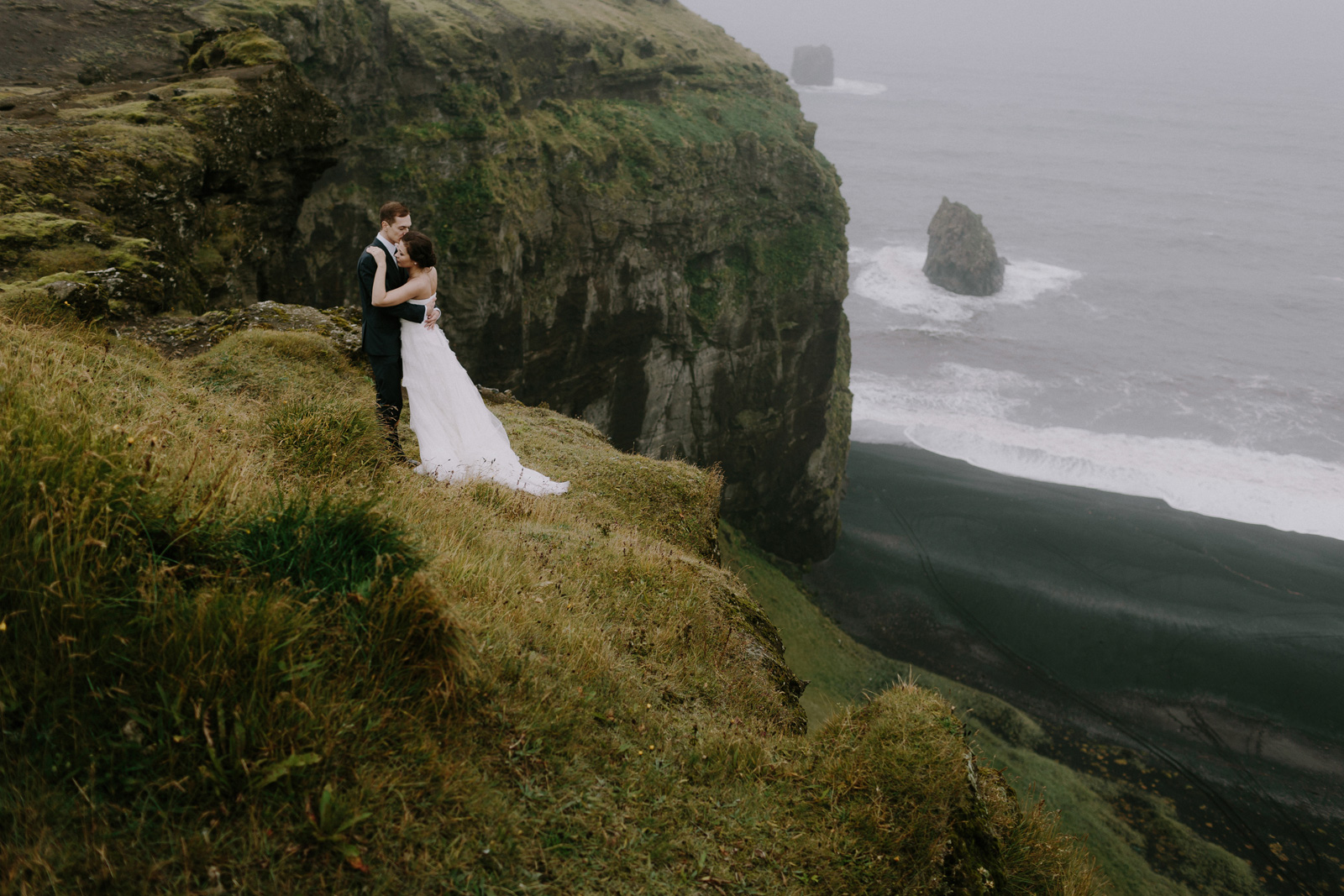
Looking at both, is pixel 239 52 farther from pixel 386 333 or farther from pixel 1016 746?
pixel 1016 746

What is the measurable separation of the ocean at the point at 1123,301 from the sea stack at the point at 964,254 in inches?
73.3

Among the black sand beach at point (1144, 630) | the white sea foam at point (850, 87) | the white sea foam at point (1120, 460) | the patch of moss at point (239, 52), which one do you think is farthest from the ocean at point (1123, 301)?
the patch of moss at point (239, 52)

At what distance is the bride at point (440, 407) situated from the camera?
23.4ft

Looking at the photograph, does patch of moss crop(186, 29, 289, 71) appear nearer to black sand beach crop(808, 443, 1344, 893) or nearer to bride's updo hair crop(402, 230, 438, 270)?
bride's updo hair crop(402, 230, 438, 270)

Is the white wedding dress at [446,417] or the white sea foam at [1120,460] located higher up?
the white wedding dress at [446,417]

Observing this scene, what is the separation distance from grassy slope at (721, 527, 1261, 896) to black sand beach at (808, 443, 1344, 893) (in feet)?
4.46

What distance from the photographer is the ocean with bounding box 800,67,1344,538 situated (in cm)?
4884

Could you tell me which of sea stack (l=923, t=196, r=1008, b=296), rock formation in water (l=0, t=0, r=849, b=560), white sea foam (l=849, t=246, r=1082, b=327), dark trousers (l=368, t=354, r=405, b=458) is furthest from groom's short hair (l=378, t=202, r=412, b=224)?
sea stack (l=923, t=196, r=1008, b=296)

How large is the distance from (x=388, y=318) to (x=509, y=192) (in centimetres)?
1896

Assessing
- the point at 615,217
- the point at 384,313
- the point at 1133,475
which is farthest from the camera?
the point at 1133,475

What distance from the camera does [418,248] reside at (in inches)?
272

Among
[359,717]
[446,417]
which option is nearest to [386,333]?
[446,417]

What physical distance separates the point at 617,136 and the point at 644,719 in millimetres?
27960

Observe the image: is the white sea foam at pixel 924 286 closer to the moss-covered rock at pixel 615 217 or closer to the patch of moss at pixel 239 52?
the moss-covered rock at pixel 615 217
